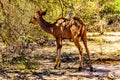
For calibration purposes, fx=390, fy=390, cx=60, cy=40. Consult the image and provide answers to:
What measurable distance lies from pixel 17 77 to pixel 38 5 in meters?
3.04

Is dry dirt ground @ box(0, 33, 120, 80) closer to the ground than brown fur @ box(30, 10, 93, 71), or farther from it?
closer to the ground

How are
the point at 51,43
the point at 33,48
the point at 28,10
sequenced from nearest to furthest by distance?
the point at 28,10 → the point at 33,48 → the point at 51,43

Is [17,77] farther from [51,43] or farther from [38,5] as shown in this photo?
[51,43]

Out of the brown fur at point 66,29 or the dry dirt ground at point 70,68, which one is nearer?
the dry dirt ground at point 70,68

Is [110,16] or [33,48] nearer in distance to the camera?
[33,48]

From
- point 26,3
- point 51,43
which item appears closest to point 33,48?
point 51,43

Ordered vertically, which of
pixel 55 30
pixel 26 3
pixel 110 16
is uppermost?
pixel 26 3

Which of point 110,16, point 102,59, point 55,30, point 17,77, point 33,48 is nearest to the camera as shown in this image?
point 17,77

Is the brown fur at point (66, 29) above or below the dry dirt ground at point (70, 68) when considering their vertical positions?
above

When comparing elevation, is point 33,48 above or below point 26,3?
below

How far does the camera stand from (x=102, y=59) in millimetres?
15297

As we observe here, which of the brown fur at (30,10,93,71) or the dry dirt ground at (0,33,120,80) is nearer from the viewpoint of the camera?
the dry dirt ground at (0,33,120,80)

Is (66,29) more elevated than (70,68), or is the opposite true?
(66,29)

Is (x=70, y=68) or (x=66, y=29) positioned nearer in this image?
(x=66, y=29)
